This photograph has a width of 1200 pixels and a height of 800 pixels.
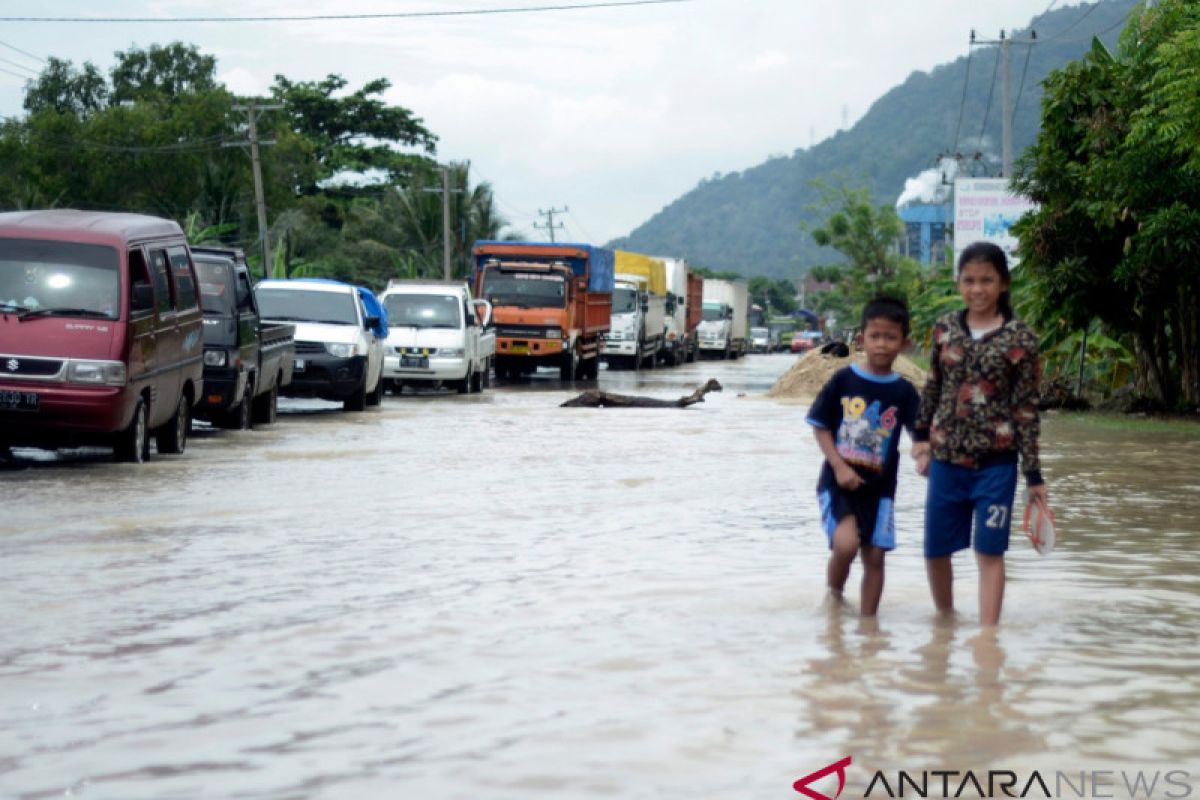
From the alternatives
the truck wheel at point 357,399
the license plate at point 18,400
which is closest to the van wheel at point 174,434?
the license plate at point 18,400

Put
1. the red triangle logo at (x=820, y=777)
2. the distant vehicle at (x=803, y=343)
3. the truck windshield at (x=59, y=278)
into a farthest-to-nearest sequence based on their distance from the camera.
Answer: the distant vehicle at (x=803, y=343) → the truck windshield at (x=59, y=278) → the red triangle logo at (x=820, y=777)

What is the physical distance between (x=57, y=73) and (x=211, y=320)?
6971 cm

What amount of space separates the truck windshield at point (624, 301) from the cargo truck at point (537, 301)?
7821 mm

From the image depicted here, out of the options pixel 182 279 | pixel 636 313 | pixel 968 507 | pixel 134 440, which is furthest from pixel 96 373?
pixel 636 313

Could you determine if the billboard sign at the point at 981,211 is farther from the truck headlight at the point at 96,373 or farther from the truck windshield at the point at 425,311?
the truck headlight at the point at 96,373

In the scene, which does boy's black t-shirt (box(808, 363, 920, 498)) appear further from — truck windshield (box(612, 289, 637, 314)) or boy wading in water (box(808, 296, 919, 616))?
truck windshield (box(612, 289, 637, 314))

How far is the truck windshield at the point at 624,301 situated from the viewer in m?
51.2

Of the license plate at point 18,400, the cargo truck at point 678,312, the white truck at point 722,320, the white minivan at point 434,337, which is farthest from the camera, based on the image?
the white truck at point 722,320

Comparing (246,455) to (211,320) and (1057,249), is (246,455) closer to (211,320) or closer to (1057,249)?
(211,320)

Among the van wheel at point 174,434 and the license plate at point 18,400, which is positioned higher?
the license plate at point 18,400

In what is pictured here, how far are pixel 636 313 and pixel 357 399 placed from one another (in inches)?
1012

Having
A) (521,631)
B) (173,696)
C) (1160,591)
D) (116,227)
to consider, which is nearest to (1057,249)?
(116,227)

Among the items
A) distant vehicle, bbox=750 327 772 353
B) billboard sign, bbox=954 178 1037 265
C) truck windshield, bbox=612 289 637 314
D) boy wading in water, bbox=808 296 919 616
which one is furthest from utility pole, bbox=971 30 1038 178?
distant vehicle, bbox=750 327 772 353

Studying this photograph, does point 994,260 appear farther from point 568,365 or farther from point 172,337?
point 568,365
